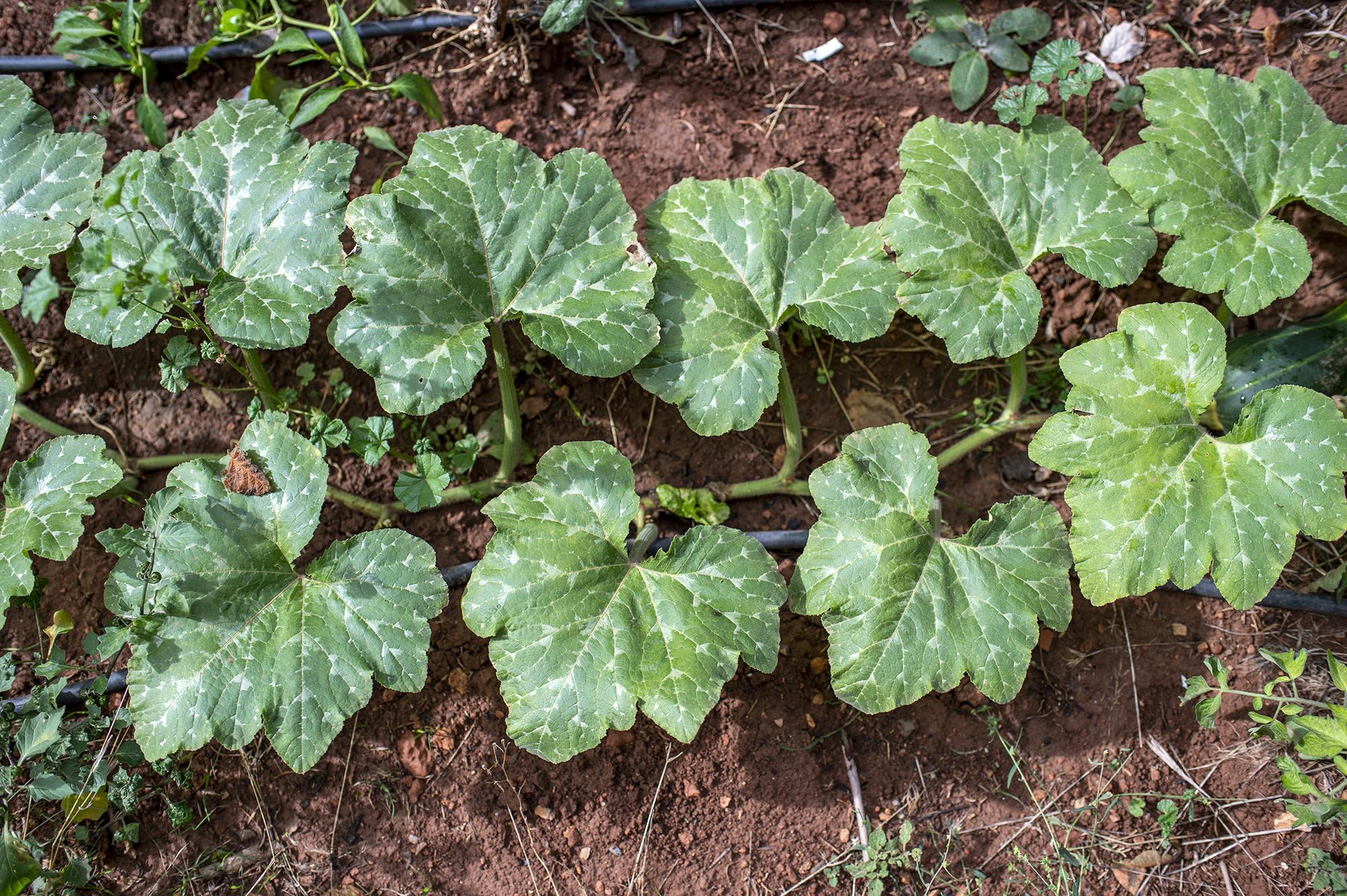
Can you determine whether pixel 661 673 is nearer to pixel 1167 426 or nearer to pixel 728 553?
pixel 728 553

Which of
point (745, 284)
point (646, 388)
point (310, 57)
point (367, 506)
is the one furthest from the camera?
point (310, 57)

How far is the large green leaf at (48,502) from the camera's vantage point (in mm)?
3137

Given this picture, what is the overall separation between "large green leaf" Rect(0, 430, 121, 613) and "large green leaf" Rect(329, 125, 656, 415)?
968mm

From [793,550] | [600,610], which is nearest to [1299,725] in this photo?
[793,550]

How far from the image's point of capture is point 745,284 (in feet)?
11.6

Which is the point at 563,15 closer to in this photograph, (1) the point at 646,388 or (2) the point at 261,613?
(1) the point at 646,388

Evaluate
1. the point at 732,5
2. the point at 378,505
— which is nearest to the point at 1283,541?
the point at 732,5

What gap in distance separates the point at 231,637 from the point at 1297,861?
4039 mm

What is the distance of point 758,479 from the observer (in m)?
3.89

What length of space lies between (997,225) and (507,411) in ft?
6.51

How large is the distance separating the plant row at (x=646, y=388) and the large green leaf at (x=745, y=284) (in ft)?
0.04

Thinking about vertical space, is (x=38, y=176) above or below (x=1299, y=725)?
above

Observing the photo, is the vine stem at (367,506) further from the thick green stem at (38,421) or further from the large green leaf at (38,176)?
the large green leaf at (38,176)

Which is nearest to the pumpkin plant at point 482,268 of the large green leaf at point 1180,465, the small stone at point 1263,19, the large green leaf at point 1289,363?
the large green leaf at point 1180,465
